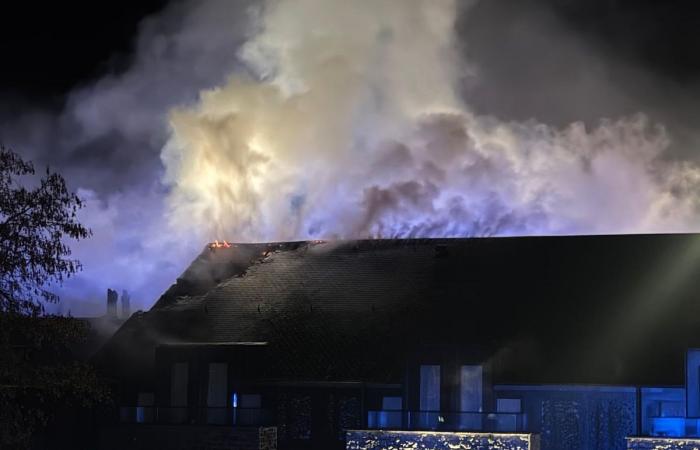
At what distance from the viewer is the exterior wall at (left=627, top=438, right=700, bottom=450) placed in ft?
164

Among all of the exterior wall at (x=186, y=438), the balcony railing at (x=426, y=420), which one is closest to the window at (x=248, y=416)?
the exterior wall at (x=186, y=438)

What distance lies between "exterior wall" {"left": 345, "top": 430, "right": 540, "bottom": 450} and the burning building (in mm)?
50

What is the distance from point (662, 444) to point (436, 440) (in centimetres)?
787

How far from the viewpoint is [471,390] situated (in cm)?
5431

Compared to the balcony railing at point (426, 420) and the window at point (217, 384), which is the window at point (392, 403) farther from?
the window at point (217, 384)

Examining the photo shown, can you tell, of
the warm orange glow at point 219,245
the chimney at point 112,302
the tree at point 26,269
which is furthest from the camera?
the chimney at point 112,302

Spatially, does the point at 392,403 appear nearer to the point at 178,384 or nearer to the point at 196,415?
the point at 196,415

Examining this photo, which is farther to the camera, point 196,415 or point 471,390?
point 196,415

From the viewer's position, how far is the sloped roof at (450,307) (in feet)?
180

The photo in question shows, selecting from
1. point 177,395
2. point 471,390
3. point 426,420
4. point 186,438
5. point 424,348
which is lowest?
point 186,438

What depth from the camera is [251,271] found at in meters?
64.0

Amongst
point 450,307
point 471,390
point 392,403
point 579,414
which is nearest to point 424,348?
point 471,390

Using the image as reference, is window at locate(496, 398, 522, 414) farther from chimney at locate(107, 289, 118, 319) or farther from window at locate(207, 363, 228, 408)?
chimney at locate(107, 289, 118, 319)

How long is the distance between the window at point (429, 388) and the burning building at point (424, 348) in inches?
2.0
